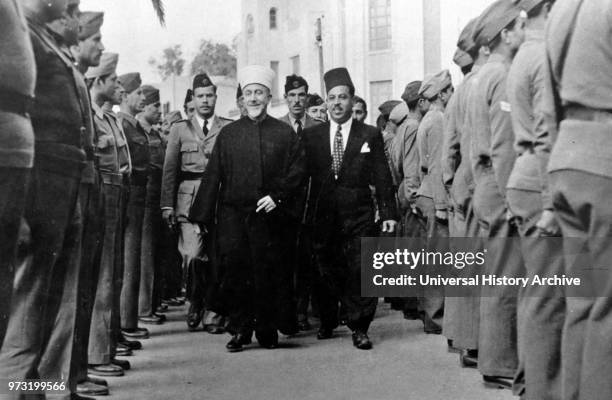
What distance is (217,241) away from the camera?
29.2 ft

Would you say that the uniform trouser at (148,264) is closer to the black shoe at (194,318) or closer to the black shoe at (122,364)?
the black shoe at (194,318)

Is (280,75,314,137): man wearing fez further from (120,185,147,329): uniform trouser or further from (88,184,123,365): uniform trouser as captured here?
(88,184,123,365): uniform trouser

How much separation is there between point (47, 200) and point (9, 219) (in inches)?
38.3

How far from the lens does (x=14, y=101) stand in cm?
413

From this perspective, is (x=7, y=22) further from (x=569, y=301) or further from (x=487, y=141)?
(x=487, y=141)

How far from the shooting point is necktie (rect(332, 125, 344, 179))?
902cm

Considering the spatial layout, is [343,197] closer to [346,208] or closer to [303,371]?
[346,208]

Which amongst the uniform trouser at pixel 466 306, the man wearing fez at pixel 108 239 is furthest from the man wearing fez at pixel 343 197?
the man wearing fez at pixel 108 239

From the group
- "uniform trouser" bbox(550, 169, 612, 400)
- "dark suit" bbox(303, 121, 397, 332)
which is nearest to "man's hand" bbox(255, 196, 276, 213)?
"dark suit" bbox(303, 121, 397, 332)

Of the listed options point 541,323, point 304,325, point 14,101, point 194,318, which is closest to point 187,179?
point 194,318

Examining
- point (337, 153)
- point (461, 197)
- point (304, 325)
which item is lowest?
point (304, 325)

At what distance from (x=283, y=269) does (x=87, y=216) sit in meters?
3.16

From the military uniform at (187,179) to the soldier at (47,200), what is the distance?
4496 mm

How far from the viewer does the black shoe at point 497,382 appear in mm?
6445
